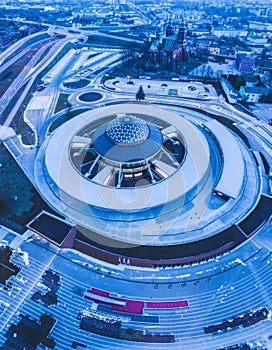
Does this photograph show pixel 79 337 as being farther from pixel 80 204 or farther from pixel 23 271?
pixel 80 204

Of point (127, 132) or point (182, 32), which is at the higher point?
point (182, 32)

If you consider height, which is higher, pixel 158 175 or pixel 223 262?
pixel 158 175

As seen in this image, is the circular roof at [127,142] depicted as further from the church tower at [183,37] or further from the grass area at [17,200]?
the church tower at [183,37]

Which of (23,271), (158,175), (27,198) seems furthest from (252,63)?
(23,271)

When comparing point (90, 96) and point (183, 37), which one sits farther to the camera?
point (183, 37)

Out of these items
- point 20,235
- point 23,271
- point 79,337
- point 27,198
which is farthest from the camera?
point 27,198

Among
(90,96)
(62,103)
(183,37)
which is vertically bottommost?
(62,103)

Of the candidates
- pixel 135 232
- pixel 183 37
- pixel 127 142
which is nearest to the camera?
pixel 135 232

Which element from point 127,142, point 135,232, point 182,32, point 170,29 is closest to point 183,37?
point 182,32

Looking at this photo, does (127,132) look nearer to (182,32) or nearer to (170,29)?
(182,32)
